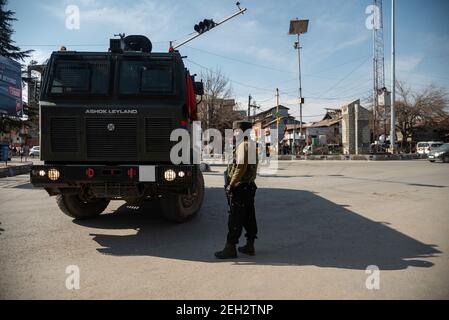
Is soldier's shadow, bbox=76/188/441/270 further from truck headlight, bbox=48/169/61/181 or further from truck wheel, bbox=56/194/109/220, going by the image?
truck headlight, bbox=48/169/61/181

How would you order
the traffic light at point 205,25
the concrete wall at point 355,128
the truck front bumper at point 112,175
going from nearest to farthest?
1. the truck front bumper at point 112,175
2. the traffic light at point 205,25
3. the concrete wall at point 355,128

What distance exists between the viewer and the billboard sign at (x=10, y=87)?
18.1 meters

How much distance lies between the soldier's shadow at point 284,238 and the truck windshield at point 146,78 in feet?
7.89

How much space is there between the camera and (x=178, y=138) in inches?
231

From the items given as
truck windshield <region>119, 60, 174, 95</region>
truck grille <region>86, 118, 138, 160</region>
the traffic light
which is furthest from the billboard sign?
truck grille <region>86, 118, 138, 160</region>

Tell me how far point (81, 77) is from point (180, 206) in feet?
9.06

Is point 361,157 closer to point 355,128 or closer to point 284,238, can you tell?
point 355,128

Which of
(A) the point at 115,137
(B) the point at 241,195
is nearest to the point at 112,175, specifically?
(A) the point at 115,137

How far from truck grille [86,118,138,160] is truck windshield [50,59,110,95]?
1.96 feet

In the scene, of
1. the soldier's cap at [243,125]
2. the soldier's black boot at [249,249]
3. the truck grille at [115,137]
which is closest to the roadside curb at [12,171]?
the truck grille at [115,137]

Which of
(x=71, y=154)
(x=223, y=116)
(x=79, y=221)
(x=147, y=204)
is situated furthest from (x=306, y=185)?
(x=223, y=116)

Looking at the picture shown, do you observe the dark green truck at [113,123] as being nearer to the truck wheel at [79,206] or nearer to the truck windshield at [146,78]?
the truck windshield at [146,78]

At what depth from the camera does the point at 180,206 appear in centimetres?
676

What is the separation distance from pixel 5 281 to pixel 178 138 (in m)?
2.96
